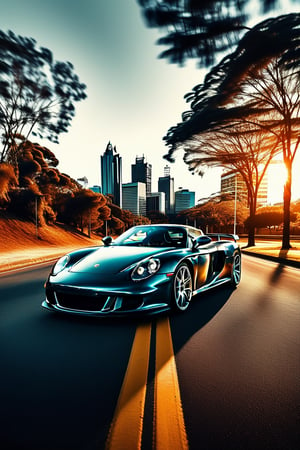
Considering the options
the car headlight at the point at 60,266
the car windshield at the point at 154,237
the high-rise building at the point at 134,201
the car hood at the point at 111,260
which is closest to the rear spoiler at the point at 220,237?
the car windshield at the point at 154,237

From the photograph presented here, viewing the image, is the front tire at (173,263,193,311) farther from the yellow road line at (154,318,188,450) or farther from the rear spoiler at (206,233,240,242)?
the rear spoiler at (206,233,240,242)

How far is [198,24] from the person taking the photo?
832 cm

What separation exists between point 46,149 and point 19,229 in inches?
755

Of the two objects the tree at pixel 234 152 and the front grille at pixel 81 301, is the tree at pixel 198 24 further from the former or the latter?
the tree at pixel 234 152

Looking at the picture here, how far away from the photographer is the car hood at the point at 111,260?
3586mm

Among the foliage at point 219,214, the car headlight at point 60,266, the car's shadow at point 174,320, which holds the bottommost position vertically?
the car's shadow at point 174,320

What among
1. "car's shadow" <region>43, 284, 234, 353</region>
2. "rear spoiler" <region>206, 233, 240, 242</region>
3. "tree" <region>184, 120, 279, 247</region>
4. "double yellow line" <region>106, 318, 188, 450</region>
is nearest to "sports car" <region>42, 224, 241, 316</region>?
"car's shadow" <region>43, 284, 234, 353</region>

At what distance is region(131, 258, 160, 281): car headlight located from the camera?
3428 mm

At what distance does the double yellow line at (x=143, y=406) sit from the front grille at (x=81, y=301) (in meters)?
0.73

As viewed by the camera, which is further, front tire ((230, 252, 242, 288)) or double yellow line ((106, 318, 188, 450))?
front tire ((230, 252, 242, 288))

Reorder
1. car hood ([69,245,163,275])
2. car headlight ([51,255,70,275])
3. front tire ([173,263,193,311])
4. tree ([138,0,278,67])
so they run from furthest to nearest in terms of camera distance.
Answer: tree ([138,0,278,67]), car headlight ([51,255,70,275]), front tire ([173,263,193,311]), car hood ([69,245,163,275])

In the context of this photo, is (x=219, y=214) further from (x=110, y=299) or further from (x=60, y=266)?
(x=110, y=299)

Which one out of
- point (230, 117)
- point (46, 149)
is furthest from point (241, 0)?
point (46, 149)

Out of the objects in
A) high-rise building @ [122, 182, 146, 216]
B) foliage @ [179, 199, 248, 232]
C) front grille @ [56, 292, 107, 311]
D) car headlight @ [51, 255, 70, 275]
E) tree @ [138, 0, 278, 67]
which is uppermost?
high-rise building @ [122, 182, 146, 216]
